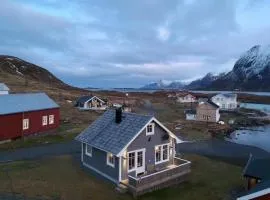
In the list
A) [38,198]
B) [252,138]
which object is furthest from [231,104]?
[38,198]

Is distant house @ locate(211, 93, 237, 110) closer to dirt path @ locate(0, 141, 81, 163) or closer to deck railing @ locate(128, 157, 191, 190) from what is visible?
dirt path @ locate(0, 141, 81, 163)

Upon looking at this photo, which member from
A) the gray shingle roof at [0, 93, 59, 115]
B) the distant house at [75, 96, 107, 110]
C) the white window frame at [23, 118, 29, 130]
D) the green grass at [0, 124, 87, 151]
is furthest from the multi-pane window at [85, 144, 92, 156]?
the distant house at [75, 96, 107, 110]

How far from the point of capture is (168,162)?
2914cm

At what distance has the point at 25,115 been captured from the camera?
1709 inches

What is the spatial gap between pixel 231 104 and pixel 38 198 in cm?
9619

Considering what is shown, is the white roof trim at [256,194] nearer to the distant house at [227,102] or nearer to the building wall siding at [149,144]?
the building wall siding at [149,144]

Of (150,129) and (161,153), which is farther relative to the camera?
(161,153)

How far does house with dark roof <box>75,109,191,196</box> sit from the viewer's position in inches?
968

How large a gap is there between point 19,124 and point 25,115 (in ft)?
5.63

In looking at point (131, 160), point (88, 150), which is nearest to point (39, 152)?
point (88, 150)

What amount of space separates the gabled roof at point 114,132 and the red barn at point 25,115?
15.8 m

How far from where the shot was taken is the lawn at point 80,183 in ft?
75.7

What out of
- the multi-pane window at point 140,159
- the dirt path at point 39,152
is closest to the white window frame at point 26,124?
the dirt path at point 39,152

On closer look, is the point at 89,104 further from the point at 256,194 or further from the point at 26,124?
the point at 256,194
